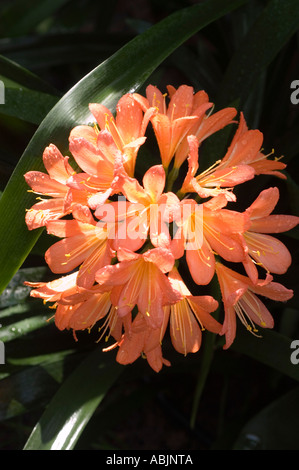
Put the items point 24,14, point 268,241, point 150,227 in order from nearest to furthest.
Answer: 1. point 150,227
2. point 268,241
3. point 24,14

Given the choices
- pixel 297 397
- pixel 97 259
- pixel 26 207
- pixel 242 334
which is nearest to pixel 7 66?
pixel 26 207

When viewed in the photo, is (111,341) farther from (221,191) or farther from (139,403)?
(221,191)

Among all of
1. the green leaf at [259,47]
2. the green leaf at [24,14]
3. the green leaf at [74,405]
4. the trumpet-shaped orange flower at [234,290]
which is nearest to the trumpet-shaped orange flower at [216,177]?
the trumpet-shaped orange flower at [234,290]

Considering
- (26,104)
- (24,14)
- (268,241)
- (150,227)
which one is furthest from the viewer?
(24,14)

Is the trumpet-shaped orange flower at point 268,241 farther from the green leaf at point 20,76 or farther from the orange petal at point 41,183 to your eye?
the green leaf at point 20,76

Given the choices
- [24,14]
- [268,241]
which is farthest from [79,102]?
[24,14]

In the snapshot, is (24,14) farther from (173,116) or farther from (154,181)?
(154,181)
